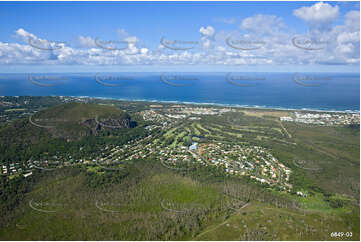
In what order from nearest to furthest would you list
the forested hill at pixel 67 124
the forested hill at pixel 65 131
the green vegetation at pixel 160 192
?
the green vegetation at pixel 160 192 < the forested hill at pixel 65 131 < the forested hill at pixel 67 124

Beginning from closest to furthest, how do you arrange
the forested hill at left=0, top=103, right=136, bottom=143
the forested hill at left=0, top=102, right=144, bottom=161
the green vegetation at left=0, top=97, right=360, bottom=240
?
1. the green vegetation at left=0, top=97, right=360, bottom=240
2. the forested hill at left=0, top=102, right=144, bottom=161
3. the forested hill at left=0, top=103, right=136, bottom=143

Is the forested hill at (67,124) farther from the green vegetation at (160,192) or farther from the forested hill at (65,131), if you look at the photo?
the green vegetation at (160,192)

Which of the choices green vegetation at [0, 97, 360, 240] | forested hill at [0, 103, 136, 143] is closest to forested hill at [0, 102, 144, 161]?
forested hill at [0, 103, 136, 143]

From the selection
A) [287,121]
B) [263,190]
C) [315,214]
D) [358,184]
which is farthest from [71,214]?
[287,121]

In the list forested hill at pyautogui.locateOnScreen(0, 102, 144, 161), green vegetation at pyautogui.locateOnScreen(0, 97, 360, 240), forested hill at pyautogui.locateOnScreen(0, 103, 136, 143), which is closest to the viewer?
green vegetation at pyautogui.locateOnScreen(0, 97, 360, 240)

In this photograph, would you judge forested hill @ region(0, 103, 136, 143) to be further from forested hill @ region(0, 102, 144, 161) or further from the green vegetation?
the green vegetation

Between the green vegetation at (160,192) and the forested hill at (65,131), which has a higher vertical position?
the forested hill at (65,131)

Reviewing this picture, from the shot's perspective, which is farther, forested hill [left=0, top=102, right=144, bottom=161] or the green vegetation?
forested hill [left=0, top=102, right=144, bottom=161]

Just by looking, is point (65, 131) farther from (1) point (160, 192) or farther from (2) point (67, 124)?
(1) point (160, 192)

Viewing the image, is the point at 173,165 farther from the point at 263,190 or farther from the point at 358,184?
the point at 358,184

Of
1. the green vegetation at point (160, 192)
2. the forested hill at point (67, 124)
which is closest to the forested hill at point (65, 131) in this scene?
the forested hill at point (67, 124)

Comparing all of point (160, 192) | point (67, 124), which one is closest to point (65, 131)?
point (67, 124)
